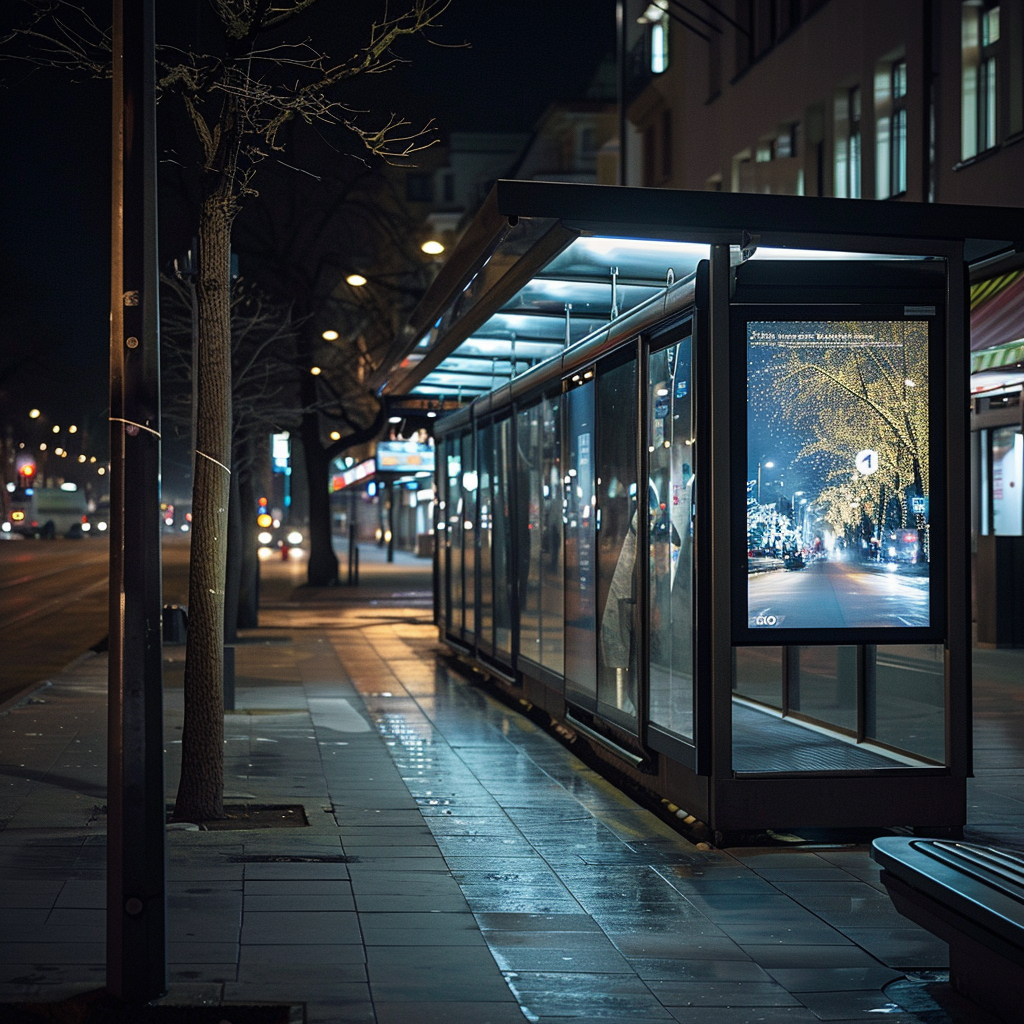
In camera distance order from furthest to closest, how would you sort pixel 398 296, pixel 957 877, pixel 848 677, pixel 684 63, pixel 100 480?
1. pixel 100 480
2. pixel 398 296
3. pixel 684 63
4. pixel 848 677
5. pixel 957 877

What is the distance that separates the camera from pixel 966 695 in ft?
25.2

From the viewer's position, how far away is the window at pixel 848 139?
894 inches

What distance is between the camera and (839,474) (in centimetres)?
776

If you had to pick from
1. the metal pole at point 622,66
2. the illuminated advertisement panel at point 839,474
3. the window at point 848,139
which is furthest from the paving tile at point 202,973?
the metal pole at point 622,66

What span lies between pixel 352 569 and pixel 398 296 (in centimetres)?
815

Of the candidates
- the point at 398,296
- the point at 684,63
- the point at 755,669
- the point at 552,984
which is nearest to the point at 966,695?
the point at 552,984

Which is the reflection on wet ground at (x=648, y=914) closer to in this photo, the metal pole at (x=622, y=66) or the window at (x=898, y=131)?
the window at (x=898, y=131)

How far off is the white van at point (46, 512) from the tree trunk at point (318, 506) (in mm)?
64005

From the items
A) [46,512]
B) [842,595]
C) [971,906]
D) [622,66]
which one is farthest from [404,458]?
[46,512]

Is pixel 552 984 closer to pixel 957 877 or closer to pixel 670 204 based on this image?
pixel 957 877

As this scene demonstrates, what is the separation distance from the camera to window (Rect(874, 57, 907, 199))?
68.8 ft

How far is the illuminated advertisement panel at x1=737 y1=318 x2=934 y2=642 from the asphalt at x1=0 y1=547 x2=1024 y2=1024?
130cm

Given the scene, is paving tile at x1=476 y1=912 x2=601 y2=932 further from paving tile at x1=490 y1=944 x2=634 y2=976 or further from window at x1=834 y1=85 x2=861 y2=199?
window at x1=834 y1=85 x2=861 y2=199

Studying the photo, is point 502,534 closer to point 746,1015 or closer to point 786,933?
point 786,933
